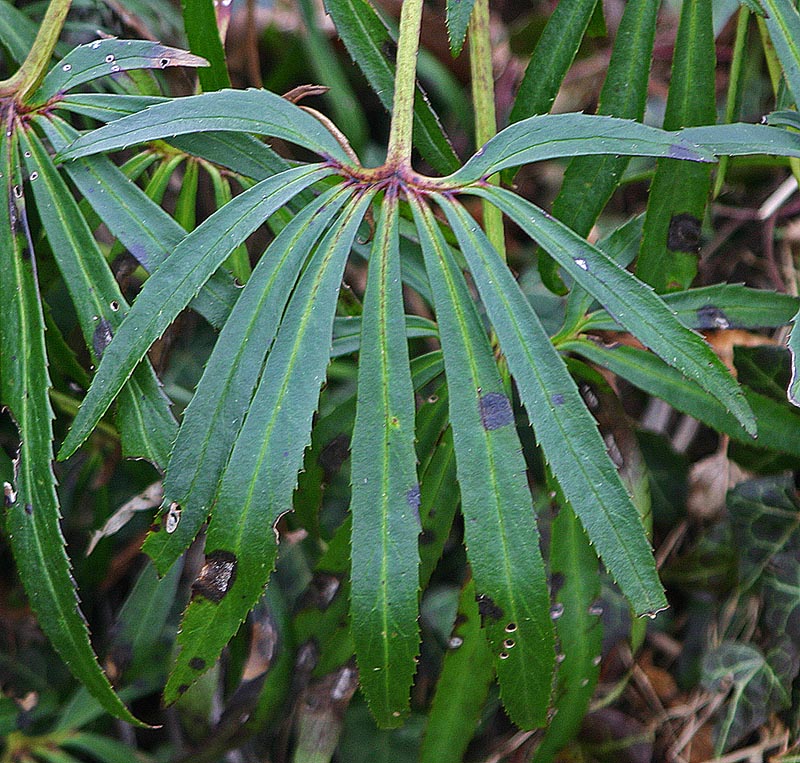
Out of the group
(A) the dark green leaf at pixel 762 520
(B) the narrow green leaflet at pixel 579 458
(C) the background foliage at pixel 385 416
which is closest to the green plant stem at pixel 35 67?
(C) the background foliage at pixel 385 416

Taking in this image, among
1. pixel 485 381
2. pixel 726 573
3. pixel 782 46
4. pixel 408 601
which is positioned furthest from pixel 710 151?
pixel 726 573

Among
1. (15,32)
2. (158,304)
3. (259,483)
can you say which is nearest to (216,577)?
(259,483)

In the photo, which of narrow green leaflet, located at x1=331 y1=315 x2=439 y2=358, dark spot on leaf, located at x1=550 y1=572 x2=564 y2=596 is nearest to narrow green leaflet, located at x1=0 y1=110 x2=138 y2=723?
narrow green leaflet, located at x1=331 y1=315 x2=439 y2=358

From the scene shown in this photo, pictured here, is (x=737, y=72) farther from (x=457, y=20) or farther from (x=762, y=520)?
(x=762, y=520)

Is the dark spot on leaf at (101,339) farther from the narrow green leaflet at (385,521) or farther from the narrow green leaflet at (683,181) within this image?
the narrow green leaflet at (683,181)

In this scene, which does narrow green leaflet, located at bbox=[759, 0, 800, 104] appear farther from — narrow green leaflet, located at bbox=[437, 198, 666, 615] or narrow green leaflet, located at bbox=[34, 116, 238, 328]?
narrow green leaflet, located at bbox=[34, 116, 238, 328]
